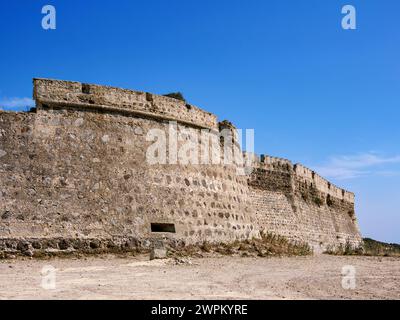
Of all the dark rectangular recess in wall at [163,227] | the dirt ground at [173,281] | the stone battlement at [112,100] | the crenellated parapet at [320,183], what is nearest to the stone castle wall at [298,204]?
the crenellated parapet at [320,183]

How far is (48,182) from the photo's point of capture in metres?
10.9

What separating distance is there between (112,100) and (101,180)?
2133 millimetres

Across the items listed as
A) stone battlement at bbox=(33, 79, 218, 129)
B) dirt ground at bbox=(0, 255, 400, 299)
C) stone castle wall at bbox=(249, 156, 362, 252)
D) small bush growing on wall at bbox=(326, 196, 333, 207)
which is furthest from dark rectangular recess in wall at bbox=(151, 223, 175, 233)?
small bush growing on wall at bbox=(326, 196, 333, 207)

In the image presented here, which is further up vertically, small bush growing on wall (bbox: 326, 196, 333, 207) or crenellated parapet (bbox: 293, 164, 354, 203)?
crenellated parapet (bbox: 293, 164, 354, 203)

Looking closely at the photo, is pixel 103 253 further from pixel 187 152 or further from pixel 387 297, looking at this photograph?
pixel 387 297

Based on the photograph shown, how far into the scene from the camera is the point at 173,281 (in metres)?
7.11

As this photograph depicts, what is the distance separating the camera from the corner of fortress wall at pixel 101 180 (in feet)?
34.9

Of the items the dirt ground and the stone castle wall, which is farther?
the stone castle wall

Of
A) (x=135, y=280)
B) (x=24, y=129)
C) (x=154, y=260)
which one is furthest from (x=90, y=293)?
(x=24, y=129)

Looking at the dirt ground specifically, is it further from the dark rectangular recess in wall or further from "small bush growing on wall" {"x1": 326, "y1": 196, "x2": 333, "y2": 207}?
"small bush growing on wall" {"x1": 326, "y1": 196, "x2": 333, "y2": 207}

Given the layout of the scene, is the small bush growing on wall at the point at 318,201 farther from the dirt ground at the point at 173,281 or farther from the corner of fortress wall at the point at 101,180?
the dirt ground at the point at 173,281

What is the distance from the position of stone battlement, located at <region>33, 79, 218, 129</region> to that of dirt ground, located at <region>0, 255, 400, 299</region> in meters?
3.82

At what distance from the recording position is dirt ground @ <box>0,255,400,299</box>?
19.0 feet

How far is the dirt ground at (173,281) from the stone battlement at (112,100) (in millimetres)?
3816
